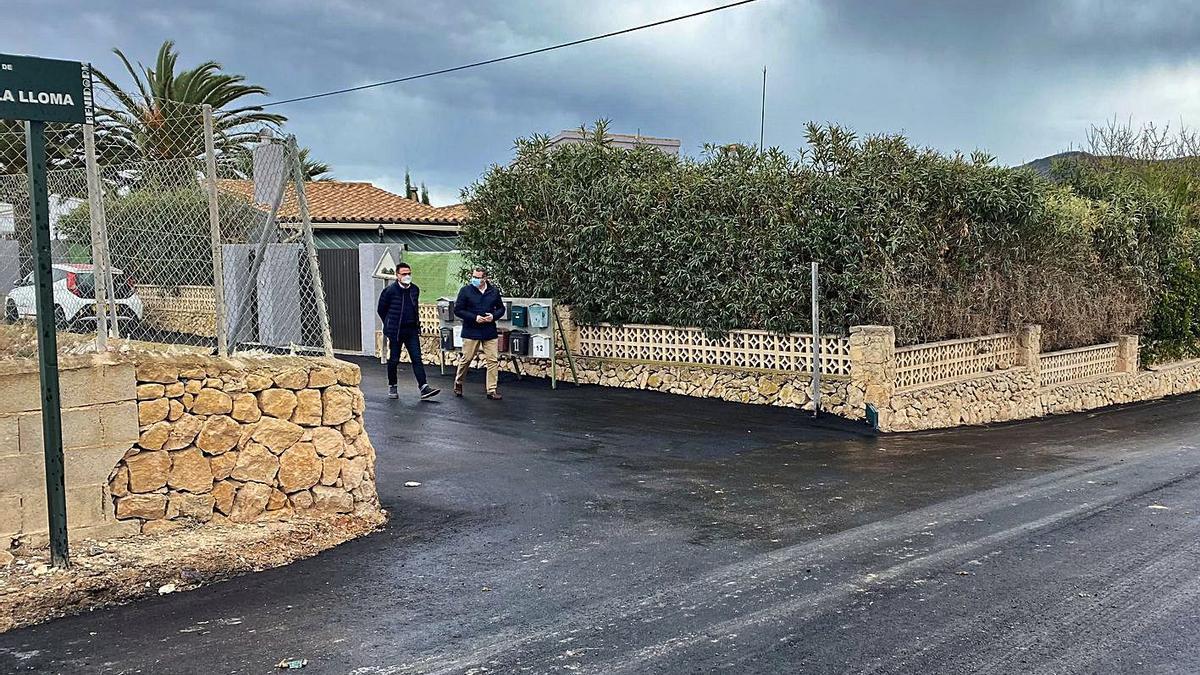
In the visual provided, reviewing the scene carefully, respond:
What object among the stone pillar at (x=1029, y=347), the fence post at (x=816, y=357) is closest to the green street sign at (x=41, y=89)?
the fence post at (x=816, y=357)

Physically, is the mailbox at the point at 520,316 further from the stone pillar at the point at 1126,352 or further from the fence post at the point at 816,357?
the stone pillar at the point at 1126,352

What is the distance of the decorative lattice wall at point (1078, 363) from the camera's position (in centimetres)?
1584

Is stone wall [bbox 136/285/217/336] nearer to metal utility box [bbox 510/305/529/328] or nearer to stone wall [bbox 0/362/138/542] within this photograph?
stone wall [bbox 0/362/138/542]

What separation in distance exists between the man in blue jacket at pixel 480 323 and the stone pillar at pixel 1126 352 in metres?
11.4

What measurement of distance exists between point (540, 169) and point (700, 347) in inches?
166

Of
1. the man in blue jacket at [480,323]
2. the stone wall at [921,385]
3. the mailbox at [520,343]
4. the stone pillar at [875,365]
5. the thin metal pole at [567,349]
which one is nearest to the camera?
the stone pillar at [875,365]

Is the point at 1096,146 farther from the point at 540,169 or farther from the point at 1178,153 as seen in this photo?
the point at 540,169

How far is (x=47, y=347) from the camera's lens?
5.60 metres

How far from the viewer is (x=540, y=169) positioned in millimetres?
16312

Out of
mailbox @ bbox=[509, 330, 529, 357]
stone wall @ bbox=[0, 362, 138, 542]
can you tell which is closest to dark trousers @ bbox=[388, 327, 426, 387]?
mailbox @ bbox=[509, 330, 529, 357]

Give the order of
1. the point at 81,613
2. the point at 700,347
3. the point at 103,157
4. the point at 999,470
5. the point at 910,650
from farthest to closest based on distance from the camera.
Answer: the point at 700,347, the point at 999,470, the point at 103,157, the point at 81,613, the point at 910,650

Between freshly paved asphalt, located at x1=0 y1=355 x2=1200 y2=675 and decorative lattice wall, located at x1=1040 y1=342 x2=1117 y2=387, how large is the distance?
5622 mm

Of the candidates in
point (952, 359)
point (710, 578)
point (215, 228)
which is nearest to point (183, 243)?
point (215, 228)

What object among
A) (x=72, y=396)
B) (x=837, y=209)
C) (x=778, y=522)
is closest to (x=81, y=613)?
(x=72, y=396)
